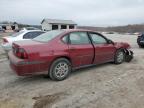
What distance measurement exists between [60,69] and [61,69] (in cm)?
3

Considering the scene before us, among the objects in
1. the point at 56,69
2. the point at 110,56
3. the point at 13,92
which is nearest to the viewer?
the point at 13,92

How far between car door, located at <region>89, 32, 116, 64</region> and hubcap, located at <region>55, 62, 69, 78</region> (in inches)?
51.7

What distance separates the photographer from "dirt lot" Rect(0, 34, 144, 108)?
13.4ft

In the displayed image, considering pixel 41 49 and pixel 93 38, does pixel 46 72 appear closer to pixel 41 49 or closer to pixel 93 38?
pixel 41 49

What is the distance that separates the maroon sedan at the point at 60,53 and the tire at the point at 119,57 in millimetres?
416

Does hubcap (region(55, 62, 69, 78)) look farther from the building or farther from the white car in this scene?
the building

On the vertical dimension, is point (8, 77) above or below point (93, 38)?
below

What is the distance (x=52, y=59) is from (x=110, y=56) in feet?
8.86

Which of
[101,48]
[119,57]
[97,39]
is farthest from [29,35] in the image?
[119,57]

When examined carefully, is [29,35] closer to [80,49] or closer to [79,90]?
[80,49]

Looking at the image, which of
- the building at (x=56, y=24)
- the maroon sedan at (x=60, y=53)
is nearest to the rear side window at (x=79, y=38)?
the maroon sedan at (x=60, y=53)

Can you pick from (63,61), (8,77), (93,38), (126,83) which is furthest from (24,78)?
(126,83)

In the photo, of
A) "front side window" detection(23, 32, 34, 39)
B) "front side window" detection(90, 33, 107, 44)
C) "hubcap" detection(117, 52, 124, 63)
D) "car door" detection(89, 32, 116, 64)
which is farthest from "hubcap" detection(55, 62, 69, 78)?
"front side window" detection(23, 32, 34, 39)

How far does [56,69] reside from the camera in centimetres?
546
